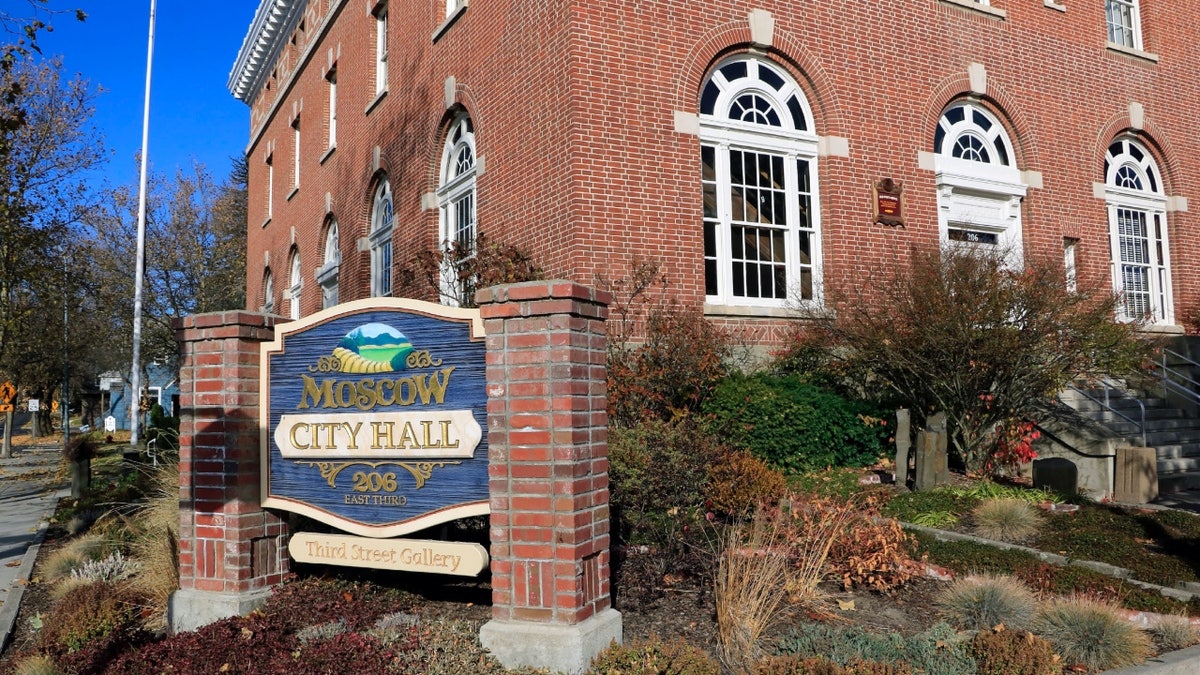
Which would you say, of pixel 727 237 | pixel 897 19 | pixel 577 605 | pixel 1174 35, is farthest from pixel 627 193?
pixel 1174 35

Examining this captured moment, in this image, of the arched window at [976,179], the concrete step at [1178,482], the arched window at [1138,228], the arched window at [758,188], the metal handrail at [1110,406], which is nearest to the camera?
the concrete step at [1178,482]

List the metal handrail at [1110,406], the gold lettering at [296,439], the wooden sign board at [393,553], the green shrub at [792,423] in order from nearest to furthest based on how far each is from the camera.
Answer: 1. the wooden sign board at [393,553]
2. the gold lettering at [296,439]
3. the green shrub at [792,423]
4. the metal handrail at [1110,406]

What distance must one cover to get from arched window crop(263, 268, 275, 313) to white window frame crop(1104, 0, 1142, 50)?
2261cm

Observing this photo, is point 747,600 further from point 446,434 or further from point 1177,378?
point 1177,378

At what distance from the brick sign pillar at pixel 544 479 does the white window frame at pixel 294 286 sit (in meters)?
21.6

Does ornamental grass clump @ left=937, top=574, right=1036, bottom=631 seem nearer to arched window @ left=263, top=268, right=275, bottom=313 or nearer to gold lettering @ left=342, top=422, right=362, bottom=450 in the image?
gold lettering @ left=342, top=422, right=362, bottom=450

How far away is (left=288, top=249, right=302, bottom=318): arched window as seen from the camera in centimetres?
2556

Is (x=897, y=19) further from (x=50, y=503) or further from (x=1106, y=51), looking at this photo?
(x=50, y=503)

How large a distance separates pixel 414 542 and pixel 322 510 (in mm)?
750

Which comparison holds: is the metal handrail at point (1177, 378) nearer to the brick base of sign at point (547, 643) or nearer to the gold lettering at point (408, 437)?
the brick base of sign at point (547, 643)

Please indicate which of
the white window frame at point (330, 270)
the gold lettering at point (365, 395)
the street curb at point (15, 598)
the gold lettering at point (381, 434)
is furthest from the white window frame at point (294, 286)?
the gold lettering at point (381, 434)

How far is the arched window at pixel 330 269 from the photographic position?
22000 mm

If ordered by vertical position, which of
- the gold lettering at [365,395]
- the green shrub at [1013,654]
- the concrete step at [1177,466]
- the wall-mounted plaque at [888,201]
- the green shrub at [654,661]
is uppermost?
the wall-mounted plaque at [888,201]

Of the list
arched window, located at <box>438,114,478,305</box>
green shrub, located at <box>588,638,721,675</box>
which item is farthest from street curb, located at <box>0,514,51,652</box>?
arched window, located at <box>438,114,478,305</box>
